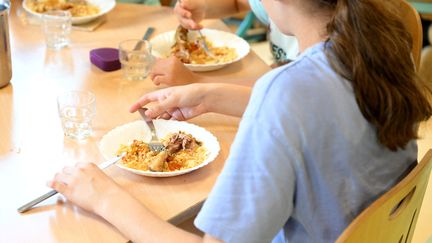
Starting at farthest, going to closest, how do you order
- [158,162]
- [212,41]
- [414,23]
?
[212,41], [414,23], [158,162]

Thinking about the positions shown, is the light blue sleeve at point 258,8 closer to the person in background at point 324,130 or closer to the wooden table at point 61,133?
the wooden table at point 61,133

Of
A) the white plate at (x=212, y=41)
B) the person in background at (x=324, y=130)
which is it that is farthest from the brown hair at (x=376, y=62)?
the white plate at (x=212, y=41)

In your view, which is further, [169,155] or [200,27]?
[200,27]

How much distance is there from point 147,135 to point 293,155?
530 mm

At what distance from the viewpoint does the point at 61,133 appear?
1.29 metres

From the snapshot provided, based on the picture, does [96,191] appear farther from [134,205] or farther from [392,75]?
[392,75]

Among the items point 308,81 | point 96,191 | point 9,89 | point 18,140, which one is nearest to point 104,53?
point 9,89

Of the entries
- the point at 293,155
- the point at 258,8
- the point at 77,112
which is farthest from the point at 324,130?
the point at 258,8

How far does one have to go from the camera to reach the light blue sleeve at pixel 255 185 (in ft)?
2.77

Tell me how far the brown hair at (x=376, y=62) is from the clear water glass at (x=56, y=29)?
98 cm

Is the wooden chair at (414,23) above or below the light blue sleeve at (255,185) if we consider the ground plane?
below

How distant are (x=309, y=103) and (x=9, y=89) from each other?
34.1 inches

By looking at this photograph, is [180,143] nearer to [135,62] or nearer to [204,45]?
[135,62]

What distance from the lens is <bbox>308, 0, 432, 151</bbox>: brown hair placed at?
0.87 metres
